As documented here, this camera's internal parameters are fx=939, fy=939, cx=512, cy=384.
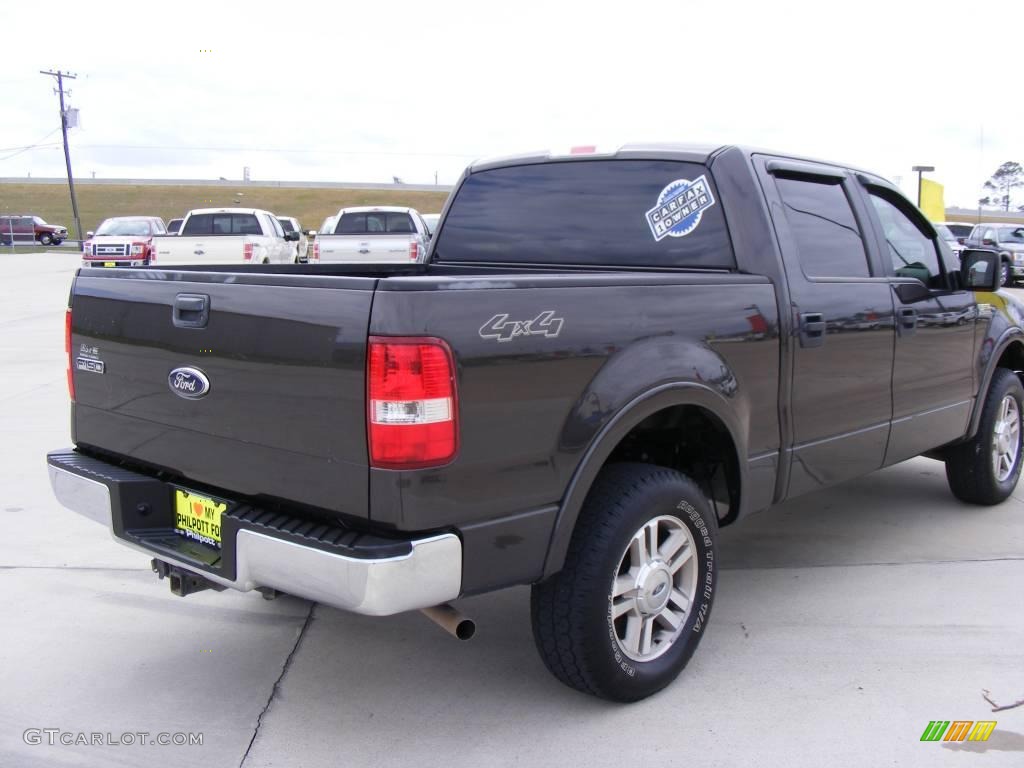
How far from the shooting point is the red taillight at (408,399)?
8.07 feet

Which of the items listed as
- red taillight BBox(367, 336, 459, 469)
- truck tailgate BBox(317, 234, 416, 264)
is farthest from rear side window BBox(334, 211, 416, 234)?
red taillight BBox(367, 336, 459, 469)

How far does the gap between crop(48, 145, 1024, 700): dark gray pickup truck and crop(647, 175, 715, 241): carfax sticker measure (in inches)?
0.4

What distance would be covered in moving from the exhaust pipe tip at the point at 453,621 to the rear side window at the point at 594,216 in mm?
1703

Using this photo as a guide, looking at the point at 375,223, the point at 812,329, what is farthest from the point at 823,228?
the point at 375,223

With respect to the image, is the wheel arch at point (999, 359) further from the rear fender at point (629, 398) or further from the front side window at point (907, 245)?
the rear fender at point (629, 398)

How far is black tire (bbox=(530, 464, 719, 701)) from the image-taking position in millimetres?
2941

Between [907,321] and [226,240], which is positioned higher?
[907,321]

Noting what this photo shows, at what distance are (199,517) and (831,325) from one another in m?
2.55

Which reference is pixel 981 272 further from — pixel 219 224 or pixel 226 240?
pixel 219 224

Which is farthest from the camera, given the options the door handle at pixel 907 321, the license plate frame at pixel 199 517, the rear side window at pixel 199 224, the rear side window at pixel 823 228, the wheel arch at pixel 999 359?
the rear side window at pixel 199 224

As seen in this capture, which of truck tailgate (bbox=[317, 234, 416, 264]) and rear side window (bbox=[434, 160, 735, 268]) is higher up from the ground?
rear side window (bbox=[434, 160, 735, 268])

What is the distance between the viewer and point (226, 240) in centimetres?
1730

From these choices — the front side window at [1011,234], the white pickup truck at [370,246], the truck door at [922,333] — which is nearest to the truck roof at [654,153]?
the truck door at [922,333]

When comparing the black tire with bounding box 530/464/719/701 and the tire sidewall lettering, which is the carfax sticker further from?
the tire sidewall lettering
